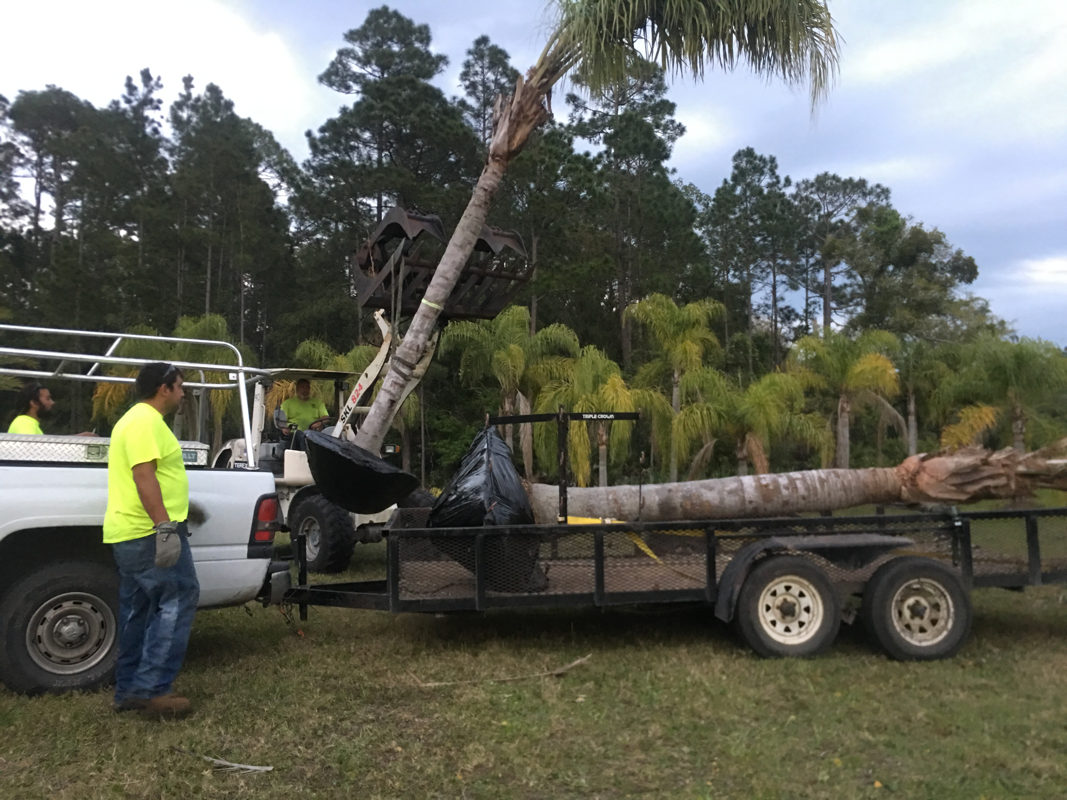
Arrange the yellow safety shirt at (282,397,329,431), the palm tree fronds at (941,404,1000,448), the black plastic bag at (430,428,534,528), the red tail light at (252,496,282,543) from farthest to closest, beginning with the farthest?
the palm tree fronds at (941,404,1000,448), the yellow safety shirt at (282,397,329,431), the black plastic bag at (430,428,534,528), the red tail light at (252,496,282,543)

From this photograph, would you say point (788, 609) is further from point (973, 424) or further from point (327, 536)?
point (973, 424)

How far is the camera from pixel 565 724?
4.37 m

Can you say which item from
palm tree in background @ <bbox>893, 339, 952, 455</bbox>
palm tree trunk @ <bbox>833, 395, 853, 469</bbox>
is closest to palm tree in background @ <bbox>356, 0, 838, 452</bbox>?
palm tree trunk @ <bbox>833, 395, 853, 469</bbox>

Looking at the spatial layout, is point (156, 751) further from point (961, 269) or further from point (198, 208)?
point (961, 269)

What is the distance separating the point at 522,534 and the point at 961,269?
4202 cm

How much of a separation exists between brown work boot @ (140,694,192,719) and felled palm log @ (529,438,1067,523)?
9.71 ft

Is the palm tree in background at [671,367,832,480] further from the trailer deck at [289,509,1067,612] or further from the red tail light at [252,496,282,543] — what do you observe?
the red tail light at [252,496,282,543]

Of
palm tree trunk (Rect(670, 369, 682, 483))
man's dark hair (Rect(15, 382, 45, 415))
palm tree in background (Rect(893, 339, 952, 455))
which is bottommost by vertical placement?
man's dark hair (Rect(15, 382, 45, 415))

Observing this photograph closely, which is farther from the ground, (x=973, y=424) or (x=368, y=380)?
(x=973, y=424)

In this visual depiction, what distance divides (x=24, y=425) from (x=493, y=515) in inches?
135

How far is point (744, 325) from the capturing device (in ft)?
135

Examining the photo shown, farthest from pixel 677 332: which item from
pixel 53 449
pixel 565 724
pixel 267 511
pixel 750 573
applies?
pixel 53 449

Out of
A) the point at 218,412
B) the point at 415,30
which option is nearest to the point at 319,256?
the point at 415,30

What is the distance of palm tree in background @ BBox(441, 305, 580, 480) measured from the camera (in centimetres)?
1833
